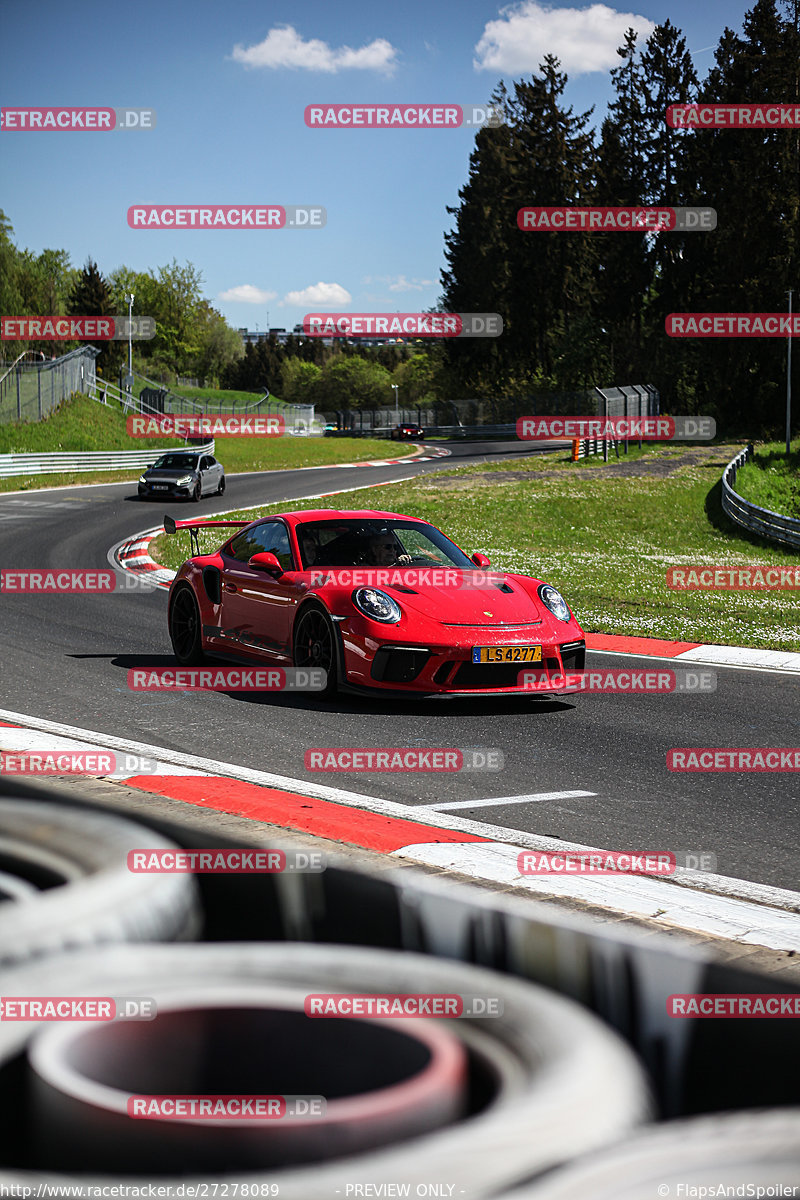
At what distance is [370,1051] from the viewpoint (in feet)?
8.62

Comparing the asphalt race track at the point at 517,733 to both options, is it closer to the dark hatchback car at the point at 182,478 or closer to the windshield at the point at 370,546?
the windshield at the point at 370,546

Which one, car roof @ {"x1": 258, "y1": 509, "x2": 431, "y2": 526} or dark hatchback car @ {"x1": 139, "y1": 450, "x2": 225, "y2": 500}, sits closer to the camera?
car roof @ {"x1": 258, "y1": 509, "x2": 431, "y2": 526}

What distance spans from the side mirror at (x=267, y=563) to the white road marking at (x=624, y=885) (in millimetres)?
3131

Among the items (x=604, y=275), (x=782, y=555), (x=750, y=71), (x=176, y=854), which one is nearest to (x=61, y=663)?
(x=176, y=854)

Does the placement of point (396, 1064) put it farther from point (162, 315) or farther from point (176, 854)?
point (162, 315)

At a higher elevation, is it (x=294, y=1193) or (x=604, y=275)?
(x=604, y=275)

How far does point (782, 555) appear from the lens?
81.9 feet

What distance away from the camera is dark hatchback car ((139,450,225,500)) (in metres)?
33.2

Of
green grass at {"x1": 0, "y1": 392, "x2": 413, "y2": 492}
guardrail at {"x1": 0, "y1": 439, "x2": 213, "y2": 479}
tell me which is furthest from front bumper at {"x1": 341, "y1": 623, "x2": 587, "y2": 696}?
guardrail at {"x1": 0, "y1": 439, "x2": 213, "y2": 479}

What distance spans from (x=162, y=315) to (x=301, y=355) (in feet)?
159

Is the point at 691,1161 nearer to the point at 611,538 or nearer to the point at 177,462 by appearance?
the point at 611,538

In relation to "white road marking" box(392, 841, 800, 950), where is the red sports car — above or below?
above

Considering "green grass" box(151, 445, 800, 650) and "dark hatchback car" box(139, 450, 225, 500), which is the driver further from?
"dark hatchback car" box(139, 450, 225, 500)

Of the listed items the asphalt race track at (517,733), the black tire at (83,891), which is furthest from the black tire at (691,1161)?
the asphalt race track at (517,733)
